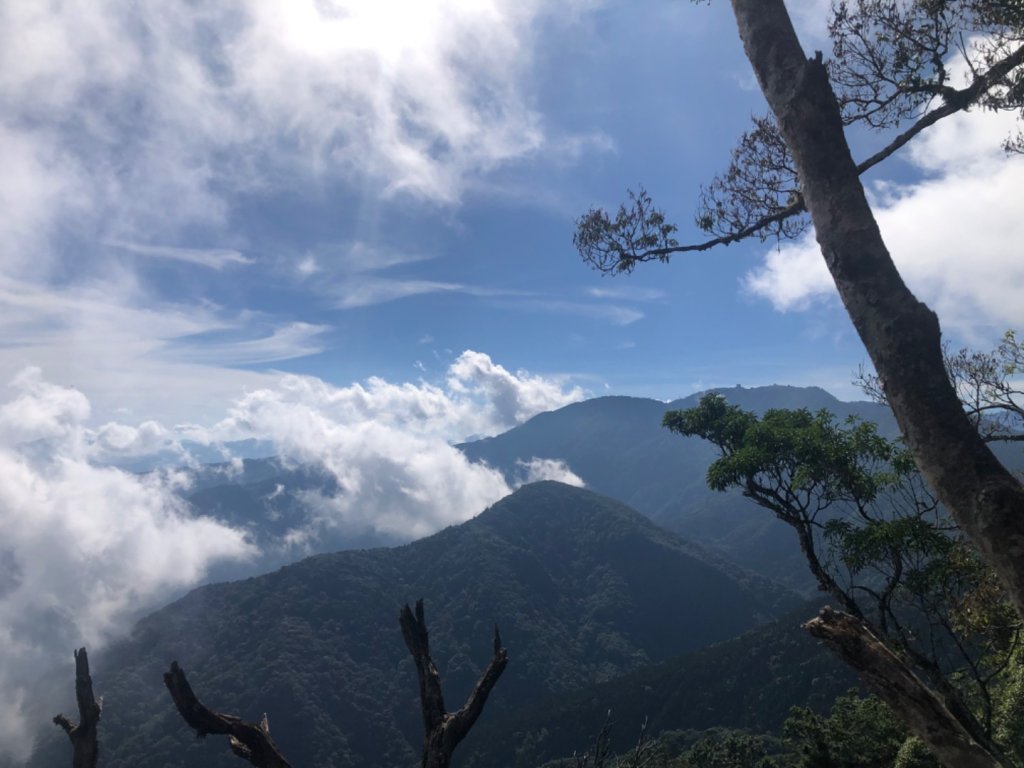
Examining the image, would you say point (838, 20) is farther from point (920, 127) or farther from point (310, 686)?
point (310, 686)

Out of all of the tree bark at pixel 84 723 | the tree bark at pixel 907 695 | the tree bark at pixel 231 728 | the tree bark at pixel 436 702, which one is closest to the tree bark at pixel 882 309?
the tree bark at pixel 907 695

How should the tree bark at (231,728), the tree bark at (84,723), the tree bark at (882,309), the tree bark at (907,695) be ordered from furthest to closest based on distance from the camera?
the tree bark at (84,723) < the tree bark at (231,728) < the tree bark at (882,309) < the tree bark at (907,695)

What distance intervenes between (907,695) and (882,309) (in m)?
1.93

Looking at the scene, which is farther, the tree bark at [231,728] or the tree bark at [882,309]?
the tree bark at [231,728]

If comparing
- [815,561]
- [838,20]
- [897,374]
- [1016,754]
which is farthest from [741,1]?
[1016,754]

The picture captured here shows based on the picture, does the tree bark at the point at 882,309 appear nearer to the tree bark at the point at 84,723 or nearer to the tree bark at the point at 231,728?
the tree bark at the point at 231,728

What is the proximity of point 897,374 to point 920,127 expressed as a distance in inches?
110

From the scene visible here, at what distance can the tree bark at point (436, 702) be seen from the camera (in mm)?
4488

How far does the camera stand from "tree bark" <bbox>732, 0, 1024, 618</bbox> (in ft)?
9.12

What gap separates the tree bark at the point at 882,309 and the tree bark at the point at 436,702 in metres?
3.10

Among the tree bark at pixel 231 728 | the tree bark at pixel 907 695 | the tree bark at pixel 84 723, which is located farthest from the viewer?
the tree bark at pixel 84 723

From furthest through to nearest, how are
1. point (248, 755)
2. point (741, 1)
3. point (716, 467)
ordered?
point (716, 467) → point (248, 755) → point (741, 1)

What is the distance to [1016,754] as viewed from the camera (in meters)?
11.1

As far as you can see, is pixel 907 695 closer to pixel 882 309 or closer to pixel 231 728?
pixel 882 309
